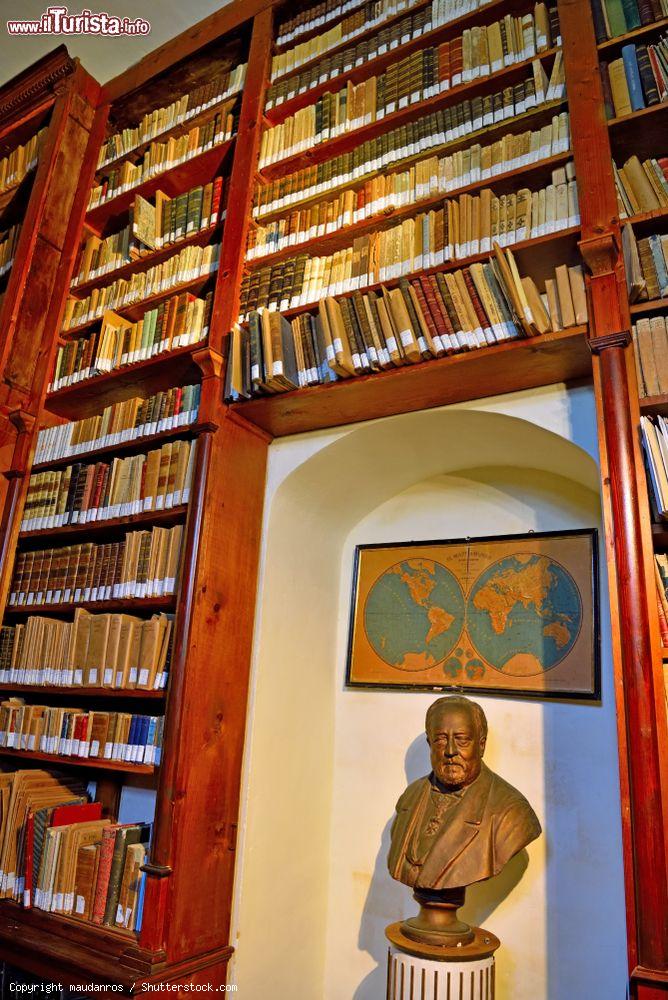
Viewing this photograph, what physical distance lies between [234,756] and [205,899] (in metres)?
0.46

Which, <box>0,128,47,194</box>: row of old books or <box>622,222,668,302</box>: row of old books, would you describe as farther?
<box>0,128,47,194</box>: row of old books

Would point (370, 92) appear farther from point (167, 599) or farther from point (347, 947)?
point (347, 947)

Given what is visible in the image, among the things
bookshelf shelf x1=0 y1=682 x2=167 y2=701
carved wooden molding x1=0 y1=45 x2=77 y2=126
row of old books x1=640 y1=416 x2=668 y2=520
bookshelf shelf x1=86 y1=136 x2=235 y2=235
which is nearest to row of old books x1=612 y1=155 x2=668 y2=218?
row of old books x1=640 y1=416 x2=668 y2=520

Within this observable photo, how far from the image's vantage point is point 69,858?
251 centimetres

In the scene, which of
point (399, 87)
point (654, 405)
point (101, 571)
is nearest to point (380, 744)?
point (101, 571)

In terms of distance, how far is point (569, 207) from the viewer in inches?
87.7

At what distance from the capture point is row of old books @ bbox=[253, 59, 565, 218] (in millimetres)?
2404

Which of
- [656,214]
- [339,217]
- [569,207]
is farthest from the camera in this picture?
[339,217]

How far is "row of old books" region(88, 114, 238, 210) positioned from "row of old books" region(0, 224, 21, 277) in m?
0.60

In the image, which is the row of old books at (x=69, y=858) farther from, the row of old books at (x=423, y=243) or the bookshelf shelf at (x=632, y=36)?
the bookshelf shelf at (x=632, y=36)

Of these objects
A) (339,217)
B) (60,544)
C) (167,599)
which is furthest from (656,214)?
(60,544)

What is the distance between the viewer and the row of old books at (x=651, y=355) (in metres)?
1.90

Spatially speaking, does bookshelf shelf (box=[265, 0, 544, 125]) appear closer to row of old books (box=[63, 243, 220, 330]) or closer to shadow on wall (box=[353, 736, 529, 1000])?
row of old books (box=[63, 243, 220, 330])

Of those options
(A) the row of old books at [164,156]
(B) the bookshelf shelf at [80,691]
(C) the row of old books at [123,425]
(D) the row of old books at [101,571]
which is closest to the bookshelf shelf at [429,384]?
(C) the row of old books at [123,425]
